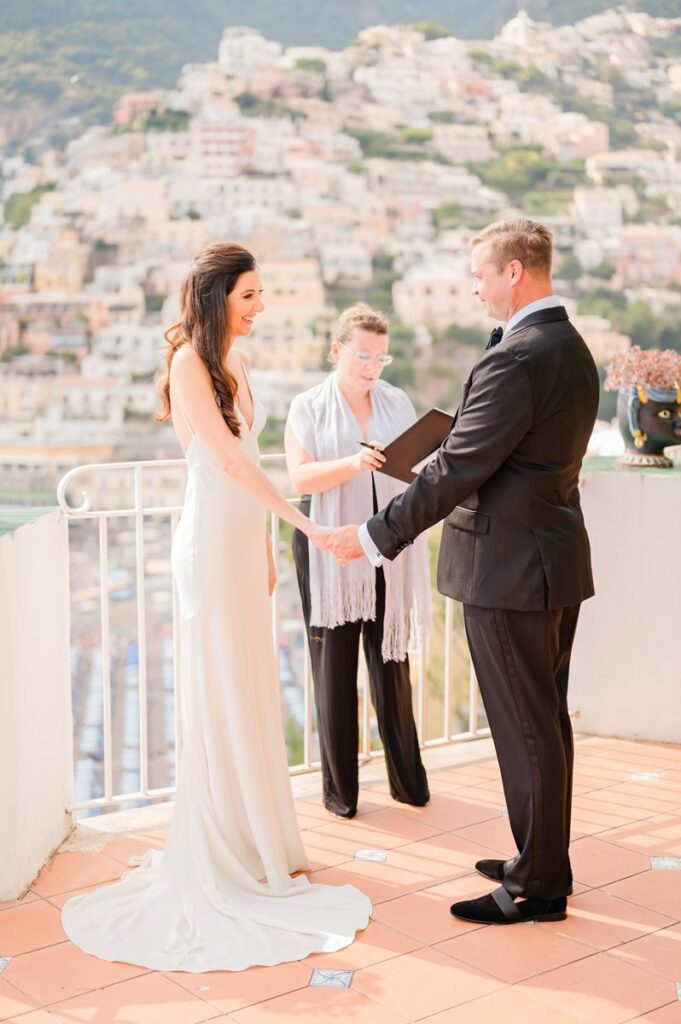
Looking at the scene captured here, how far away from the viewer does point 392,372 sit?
42156 millimetres

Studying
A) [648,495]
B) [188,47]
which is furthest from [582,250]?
[648,495]

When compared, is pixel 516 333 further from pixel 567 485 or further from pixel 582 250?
pixel 582 250

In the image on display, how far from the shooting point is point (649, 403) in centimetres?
396

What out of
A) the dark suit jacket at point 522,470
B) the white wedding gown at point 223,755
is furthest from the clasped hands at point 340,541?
the dark suit jacket at point 522,470

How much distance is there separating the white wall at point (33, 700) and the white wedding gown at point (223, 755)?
264 millimetres

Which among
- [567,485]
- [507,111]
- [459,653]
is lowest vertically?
[459,653]

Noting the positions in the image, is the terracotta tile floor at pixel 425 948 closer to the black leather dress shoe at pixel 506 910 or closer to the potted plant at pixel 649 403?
the black leather dress shoe at pixel 506 910

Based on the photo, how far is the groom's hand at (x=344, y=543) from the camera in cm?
285

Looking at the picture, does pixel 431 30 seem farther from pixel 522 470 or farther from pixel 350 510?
pixel 522 470

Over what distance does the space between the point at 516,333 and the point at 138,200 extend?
50.1 metres

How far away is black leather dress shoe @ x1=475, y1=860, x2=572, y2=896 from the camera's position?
277 centimetres

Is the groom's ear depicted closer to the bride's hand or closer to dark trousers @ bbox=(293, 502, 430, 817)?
the bride's hand

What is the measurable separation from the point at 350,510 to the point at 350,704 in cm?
55

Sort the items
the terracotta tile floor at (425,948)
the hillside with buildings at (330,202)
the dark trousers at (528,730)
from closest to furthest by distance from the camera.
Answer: the terracotta tile floor at (425,948), the dark trousers at (528,730), the hillside with buildings at (330,202)
